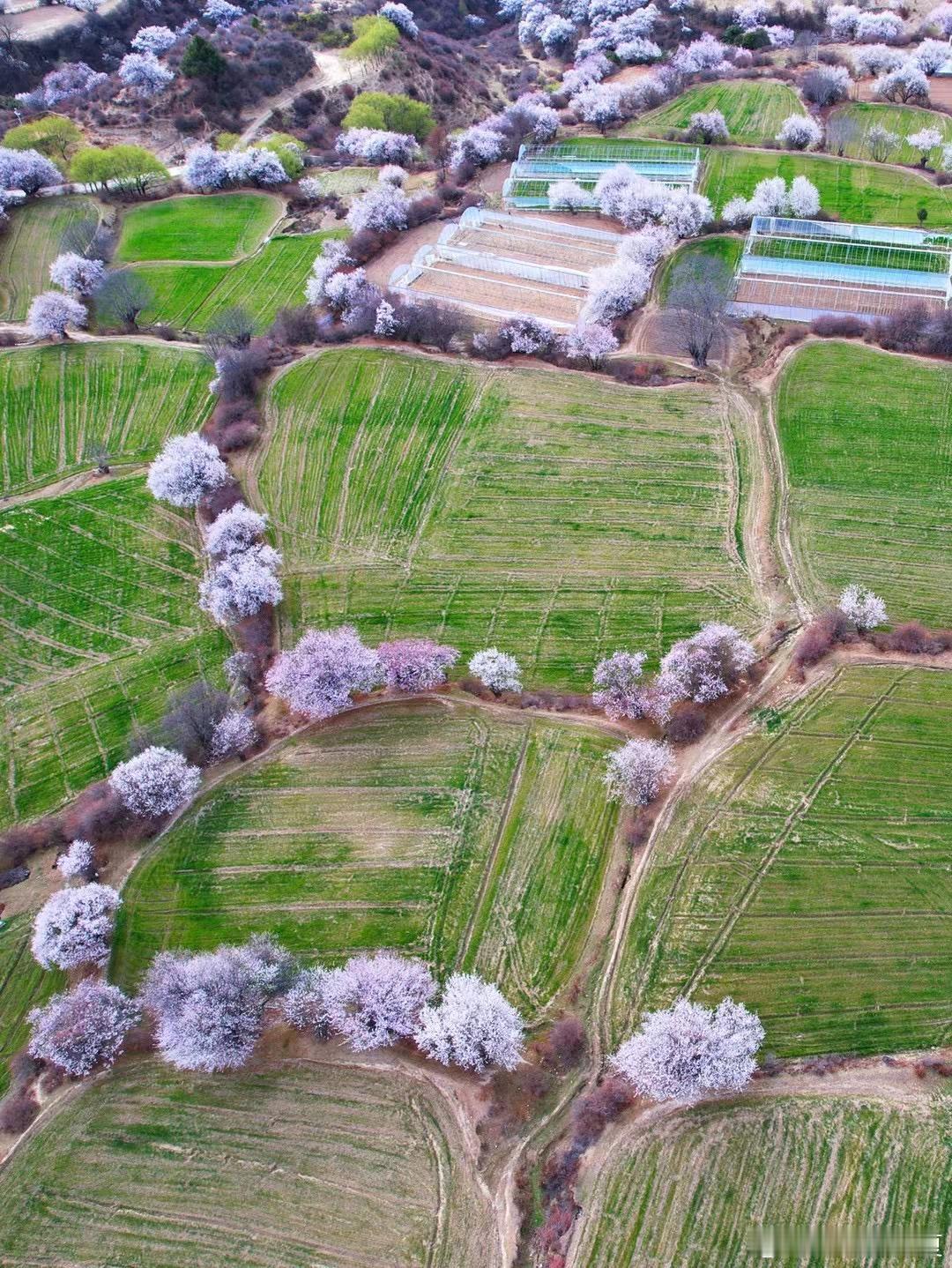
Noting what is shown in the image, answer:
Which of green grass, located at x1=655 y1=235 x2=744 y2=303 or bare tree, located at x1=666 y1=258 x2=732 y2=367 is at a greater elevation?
green grass, located at x1=655 y1=235 x2=744 y2=303

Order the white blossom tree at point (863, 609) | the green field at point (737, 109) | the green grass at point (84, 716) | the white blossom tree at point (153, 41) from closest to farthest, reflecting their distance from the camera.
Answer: the green grass at point (84, 716), the white blossom tree at point (863, 609), the green field at point (737, 109), the white blossom tree at point (153, 41)

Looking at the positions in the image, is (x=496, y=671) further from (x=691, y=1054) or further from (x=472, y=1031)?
(x=691, y=1054)

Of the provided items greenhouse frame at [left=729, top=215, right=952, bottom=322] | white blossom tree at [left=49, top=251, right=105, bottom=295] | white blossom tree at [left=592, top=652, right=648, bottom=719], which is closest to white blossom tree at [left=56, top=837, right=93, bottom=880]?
white blossom tree at [left=592, top=652, right=648, bottom=719]

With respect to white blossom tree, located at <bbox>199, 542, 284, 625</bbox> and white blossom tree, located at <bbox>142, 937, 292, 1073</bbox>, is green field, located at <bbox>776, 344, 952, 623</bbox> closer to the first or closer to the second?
white blossom tree, located at <bbox>199, 542, 284, 625</bbox>

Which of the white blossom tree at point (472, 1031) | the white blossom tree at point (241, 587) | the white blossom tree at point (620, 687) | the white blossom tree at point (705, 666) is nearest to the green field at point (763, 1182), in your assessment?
the white blossom tree at point (472, 1031)

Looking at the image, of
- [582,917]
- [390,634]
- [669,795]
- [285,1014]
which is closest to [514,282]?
[390,634]

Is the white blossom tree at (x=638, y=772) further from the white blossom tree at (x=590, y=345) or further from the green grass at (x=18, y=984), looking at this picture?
the white blossom tree at (x=590, y=345)

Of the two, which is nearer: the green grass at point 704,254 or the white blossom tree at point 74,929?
the white blossom tree at point 74,929
